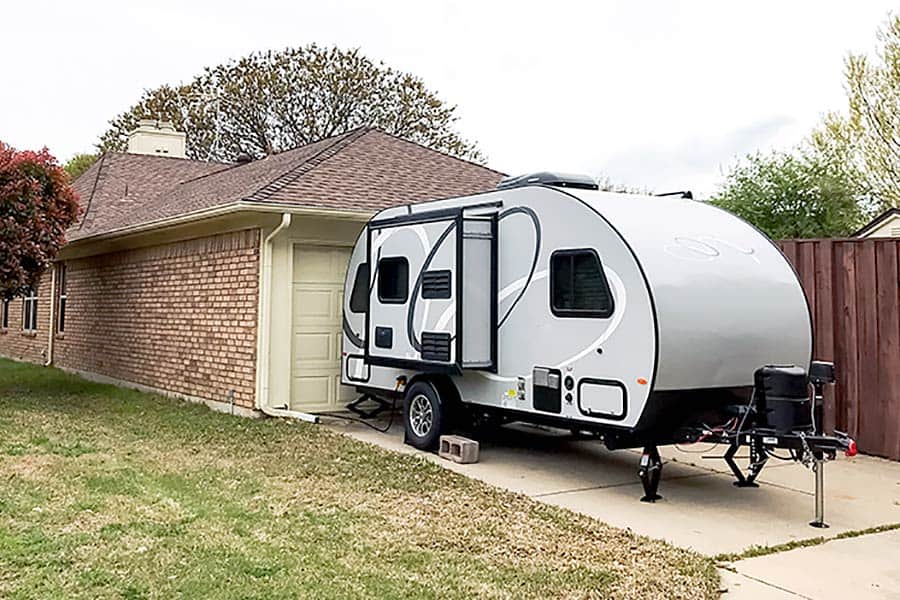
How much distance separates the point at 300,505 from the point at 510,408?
236cm

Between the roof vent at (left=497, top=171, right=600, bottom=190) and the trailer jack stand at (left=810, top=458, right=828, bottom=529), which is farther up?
the roof vent at (left=497, top=171, right=600, bottom=190)

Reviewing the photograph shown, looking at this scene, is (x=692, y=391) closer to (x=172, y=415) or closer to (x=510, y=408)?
(x=510, y=408)

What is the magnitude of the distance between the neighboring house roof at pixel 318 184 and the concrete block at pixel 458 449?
12.5 feet

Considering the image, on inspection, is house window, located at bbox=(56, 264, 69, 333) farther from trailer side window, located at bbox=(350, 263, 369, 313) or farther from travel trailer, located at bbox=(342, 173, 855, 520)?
travel trailer, located at bbox=(342, 173, 855, 520)

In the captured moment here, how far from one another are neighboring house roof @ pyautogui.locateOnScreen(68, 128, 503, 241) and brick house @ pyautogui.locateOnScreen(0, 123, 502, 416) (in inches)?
1.6

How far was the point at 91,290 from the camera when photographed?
50.9 ft

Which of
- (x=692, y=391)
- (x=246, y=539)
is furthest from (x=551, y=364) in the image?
(x=246, y=539)

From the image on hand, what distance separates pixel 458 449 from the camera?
795cm

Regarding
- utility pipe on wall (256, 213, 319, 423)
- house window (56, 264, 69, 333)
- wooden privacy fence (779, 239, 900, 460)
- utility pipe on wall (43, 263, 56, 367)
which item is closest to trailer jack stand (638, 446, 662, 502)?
wooden privacy fence (779, 239, 900, 460)

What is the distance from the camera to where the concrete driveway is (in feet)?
15.7

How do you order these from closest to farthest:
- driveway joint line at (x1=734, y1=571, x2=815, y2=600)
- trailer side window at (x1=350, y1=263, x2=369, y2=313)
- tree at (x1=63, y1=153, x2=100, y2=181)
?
driveway joint line at (x1=734, y1=571, x2=815, y2=600) < trailer side window at (x1=350, y1=263, x2=369, y2=313) < tree at (x1=63, y1=153, x2=100, y2=181)

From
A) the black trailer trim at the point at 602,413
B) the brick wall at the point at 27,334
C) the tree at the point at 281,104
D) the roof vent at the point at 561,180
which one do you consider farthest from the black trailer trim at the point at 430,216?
the tree at the point at 281,104

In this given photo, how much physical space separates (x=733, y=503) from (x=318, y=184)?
22.9 feet

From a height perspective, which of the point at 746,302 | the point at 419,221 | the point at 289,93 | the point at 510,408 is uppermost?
the point at 289,93
